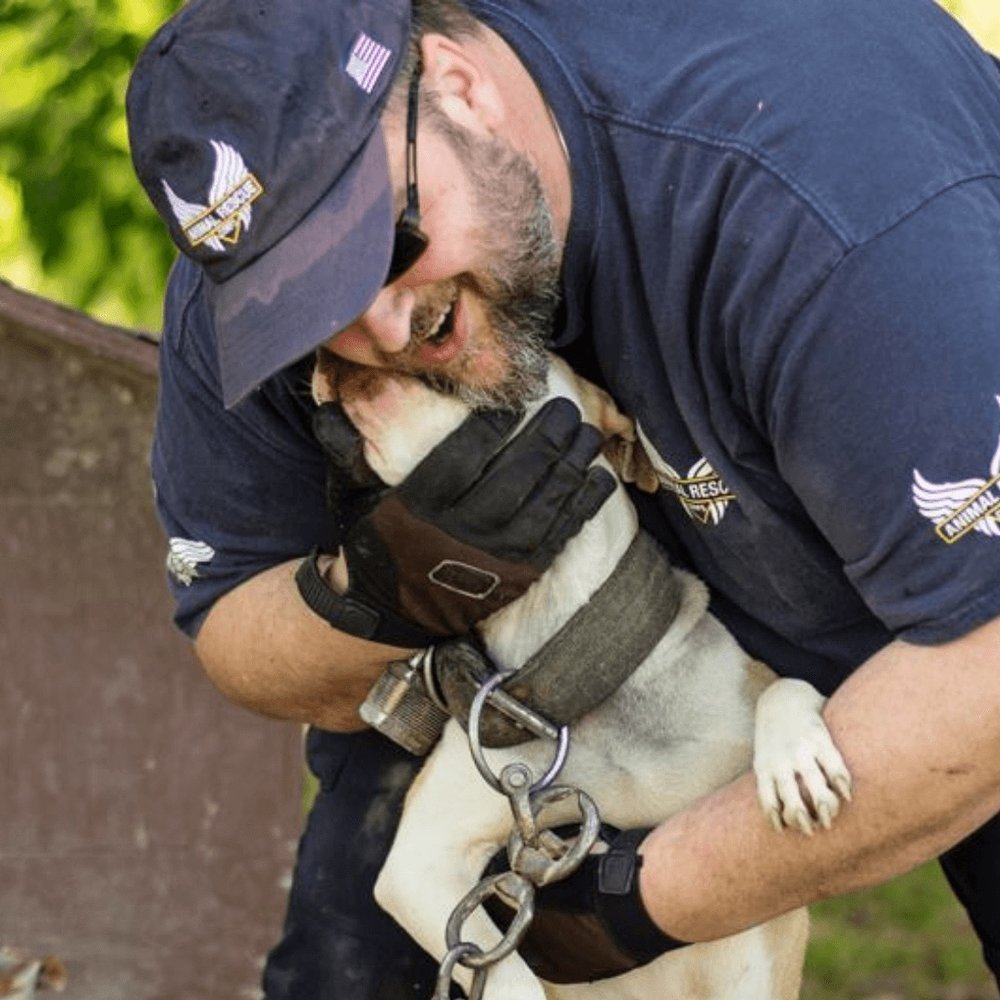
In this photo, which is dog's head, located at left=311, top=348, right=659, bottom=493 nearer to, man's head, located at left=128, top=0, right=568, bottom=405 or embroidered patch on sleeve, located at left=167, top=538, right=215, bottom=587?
man's head, located at left=128, top=0, right=568, bottom=405

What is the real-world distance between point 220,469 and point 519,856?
2.62ft

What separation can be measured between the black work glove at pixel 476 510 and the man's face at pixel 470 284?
61mm

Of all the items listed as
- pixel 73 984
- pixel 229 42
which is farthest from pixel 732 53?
pixel 73 984

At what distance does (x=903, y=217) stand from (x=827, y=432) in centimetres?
26

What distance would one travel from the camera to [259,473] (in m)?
3.38

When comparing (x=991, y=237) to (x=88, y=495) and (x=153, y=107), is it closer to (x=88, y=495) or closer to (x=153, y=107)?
(x=153, y=107)

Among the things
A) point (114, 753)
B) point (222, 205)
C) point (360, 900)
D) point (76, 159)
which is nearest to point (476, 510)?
point (222, 205)

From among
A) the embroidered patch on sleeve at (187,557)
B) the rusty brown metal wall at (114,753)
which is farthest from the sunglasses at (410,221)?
the rusty brown metal wall at (114,753)

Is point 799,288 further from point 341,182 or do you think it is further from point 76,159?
point 76,159

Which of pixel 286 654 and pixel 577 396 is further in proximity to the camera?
pixel 286 654

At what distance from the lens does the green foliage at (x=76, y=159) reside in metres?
4.70

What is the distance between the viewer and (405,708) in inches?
129

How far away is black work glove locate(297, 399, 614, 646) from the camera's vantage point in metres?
2.94

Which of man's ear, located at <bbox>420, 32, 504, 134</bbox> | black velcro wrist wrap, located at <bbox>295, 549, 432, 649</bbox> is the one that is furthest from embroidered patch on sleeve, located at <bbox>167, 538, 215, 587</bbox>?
man's ear, located at <bbox>420, 32, 504, 134</bbox>
